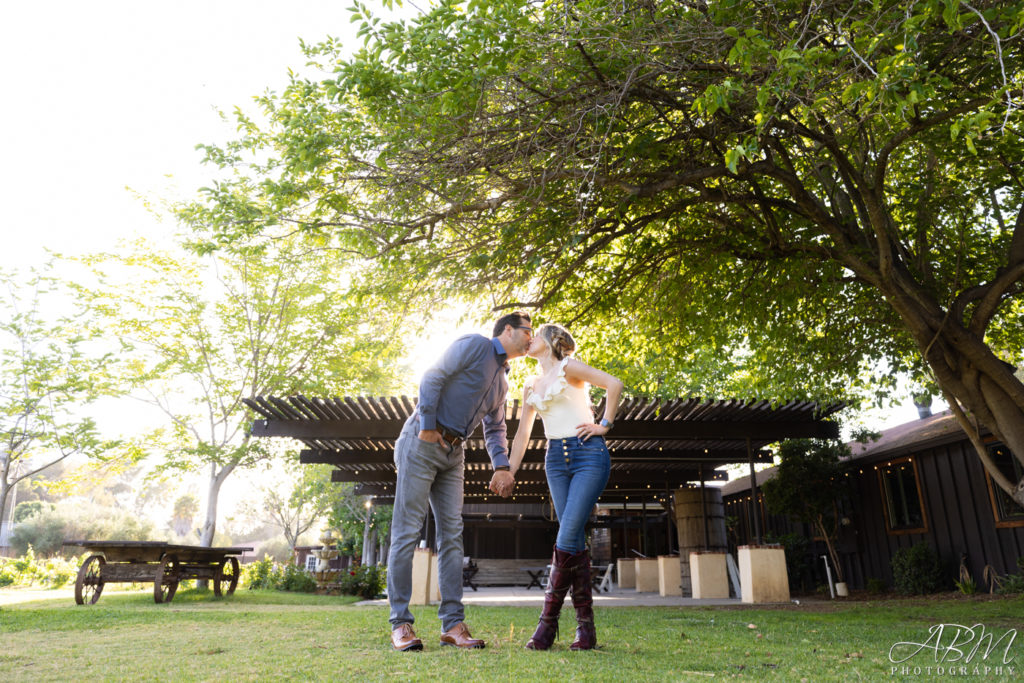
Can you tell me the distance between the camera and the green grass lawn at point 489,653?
107 inches

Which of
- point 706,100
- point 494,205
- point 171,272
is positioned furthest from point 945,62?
point 171,272

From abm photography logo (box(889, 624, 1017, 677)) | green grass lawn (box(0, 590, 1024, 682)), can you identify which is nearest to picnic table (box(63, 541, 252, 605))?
green grass lawn (box(0, 590, 1024, 682))

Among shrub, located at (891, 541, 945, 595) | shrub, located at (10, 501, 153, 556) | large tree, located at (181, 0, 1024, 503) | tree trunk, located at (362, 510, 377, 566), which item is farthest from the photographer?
shrub, located at (10, 501, 153, 556)

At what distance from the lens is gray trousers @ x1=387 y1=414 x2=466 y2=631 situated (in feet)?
11.7

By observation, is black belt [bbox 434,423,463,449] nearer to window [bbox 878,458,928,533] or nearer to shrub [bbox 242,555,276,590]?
window [bbox 878,458,928,533]

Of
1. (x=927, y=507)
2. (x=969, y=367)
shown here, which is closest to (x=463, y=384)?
(x=969, y=367)

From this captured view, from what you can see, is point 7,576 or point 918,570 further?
point 7,576

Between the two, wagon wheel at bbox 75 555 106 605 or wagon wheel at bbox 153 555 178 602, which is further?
wagon wheel at bbox 153 555 178 602

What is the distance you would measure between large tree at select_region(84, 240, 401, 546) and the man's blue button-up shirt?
1351 centimetres

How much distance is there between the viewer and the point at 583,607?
11.6 feet

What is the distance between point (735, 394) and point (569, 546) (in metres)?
15.8

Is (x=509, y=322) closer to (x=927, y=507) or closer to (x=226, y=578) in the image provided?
(x=226, y=578)

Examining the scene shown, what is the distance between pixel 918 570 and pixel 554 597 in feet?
Result: 39.6

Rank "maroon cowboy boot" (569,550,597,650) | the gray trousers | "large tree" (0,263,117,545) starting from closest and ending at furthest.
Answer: "maroon cowboy boot" (569,550,597,650), the gray trousers, "large tree" (0,263,117,545)
